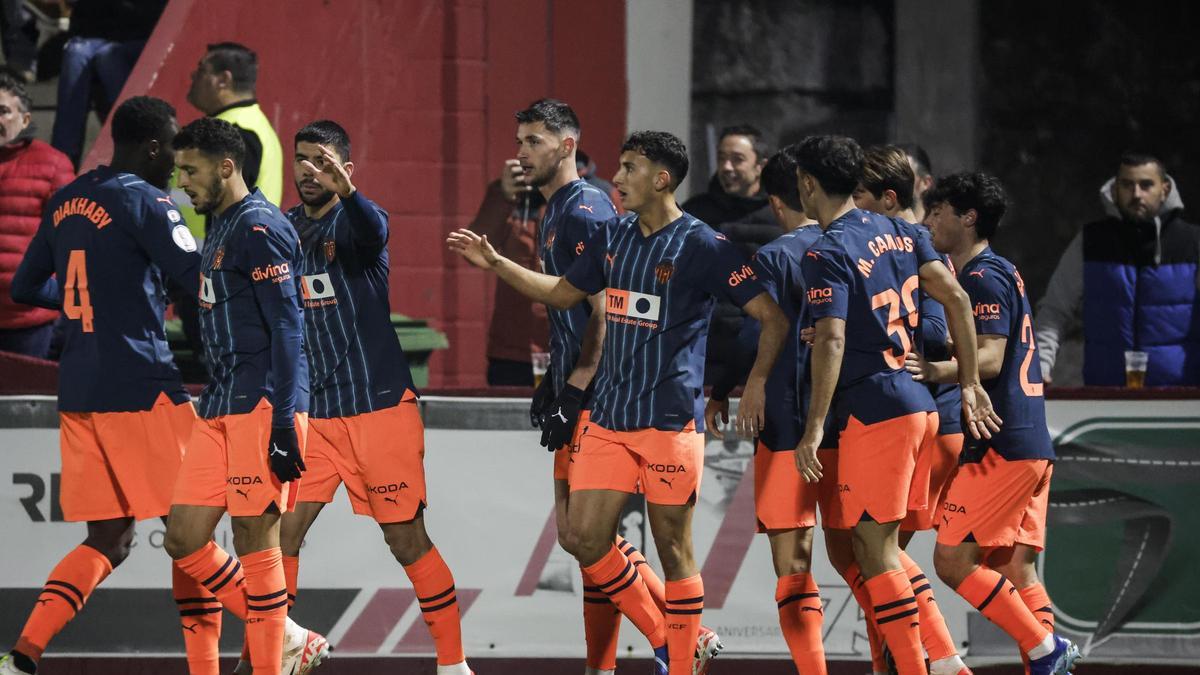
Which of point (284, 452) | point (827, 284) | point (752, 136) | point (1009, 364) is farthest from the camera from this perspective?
point (752, 136)

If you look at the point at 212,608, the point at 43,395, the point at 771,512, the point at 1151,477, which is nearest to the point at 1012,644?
the point at 1151,477

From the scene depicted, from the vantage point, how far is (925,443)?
21.7 ft

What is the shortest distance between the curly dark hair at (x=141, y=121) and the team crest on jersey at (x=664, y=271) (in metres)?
2.06

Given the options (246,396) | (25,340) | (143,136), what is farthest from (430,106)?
(246,396)

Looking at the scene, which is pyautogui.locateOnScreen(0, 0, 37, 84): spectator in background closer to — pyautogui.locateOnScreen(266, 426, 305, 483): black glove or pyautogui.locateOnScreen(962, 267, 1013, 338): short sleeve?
pyautogui.locateOnScreen(266, 426, 305, 483): black glove

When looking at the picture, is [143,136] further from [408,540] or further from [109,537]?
[408,540]

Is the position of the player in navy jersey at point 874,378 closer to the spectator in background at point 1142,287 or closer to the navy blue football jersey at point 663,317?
the navy blue football jersey at point 663,317

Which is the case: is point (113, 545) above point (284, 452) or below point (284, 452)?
below

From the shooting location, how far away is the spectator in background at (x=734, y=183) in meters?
8.57

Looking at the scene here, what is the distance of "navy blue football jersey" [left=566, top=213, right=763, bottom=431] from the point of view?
6387 millimetres

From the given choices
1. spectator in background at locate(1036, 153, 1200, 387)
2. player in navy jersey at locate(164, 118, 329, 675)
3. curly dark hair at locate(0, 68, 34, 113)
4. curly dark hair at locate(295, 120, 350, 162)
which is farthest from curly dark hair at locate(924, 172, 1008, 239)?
curly dark hair at locate(0, 68, 34, 113)

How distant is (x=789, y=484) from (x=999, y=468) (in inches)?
34.3

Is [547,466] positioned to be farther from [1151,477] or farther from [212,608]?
[1151,477]

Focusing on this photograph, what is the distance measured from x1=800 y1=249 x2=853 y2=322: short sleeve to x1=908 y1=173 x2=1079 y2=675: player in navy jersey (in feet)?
2.09
